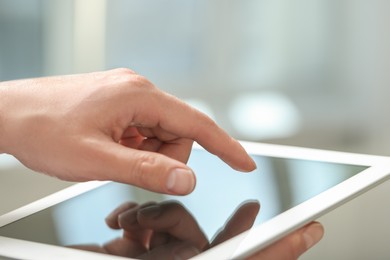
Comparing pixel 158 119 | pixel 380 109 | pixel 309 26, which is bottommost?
pixel 380 109

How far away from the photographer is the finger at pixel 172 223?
70cm

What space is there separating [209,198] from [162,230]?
0.44 feet

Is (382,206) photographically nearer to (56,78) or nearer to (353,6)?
(56,78)

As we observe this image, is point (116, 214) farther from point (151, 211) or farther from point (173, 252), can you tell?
point (173, 252)

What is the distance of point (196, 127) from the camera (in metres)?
0.86

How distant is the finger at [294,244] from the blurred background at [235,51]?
1.72 metres

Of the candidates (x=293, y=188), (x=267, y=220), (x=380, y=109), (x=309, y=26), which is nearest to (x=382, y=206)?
(x=293, y=188)

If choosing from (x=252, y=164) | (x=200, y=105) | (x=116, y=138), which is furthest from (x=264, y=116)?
(x=116, y=138)

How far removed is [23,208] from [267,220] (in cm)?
27

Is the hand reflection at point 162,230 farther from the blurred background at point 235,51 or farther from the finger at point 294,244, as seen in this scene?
the blurred background at point 235,51

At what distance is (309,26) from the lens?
2699 mm

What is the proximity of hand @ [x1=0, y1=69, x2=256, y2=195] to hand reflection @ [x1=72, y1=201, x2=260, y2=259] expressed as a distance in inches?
1.6

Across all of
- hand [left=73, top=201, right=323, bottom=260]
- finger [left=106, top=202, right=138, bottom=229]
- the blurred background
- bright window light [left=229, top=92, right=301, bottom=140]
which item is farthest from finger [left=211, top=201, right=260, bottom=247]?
the blurred background

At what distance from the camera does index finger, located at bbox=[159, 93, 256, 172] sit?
842mm
